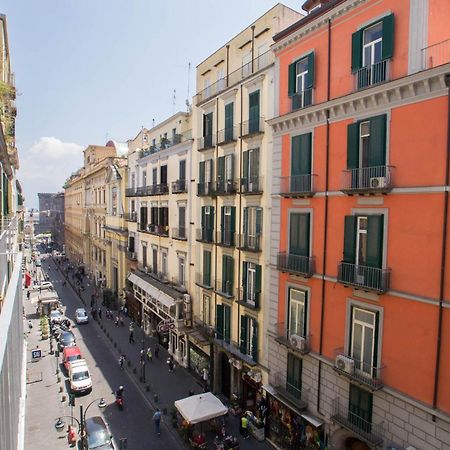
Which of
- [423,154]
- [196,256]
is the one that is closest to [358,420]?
[423,154]

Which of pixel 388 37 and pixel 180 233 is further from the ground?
pixel 388 37

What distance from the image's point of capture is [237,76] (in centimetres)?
2334

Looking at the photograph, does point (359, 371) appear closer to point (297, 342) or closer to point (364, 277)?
point (297, 342)

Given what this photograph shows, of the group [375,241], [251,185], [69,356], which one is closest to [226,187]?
[251,185]

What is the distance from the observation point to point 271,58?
66.8 ft

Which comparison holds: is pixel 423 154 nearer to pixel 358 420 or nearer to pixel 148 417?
pixel 358 420

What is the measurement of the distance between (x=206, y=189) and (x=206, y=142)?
345 centimetres

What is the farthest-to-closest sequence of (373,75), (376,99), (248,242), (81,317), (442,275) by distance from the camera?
(81,317), (248,242), (373,75), (376,99), (442,275)

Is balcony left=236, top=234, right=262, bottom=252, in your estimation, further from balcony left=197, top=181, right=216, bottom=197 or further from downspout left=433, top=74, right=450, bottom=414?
downspout left=433, top=74, right=450, bottom=414

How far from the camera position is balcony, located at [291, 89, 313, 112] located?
1775cm

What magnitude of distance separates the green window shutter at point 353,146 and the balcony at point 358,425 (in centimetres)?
1059

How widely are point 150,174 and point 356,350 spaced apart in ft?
90.3

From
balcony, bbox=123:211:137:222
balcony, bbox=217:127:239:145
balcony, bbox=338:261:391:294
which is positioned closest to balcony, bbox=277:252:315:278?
balcony, bbox=338:261:391:294

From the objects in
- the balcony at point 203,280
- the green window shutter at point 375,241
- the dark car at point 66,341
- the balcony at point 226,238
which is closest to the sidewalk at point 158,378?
the dark car at point 66,341
